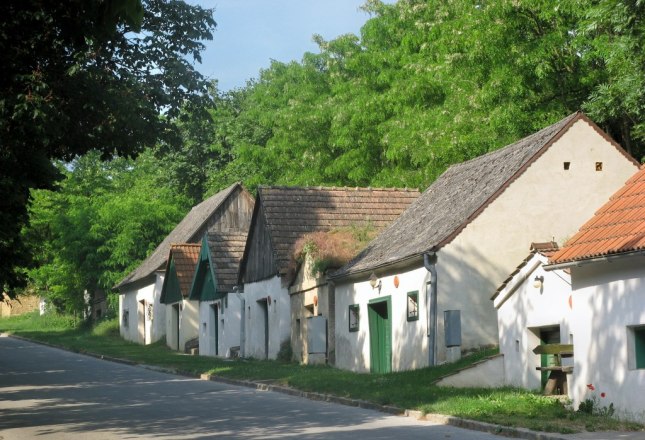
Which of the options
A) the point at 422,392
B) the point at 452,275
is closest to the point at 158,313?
the point at 452,275

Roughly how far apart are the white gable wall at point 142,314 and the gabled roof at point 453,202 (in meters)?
26.1

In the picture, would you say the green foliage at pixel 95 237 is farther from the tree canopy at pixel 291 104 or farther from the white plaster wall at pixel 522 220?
the white plaster wall at pixel 522 220

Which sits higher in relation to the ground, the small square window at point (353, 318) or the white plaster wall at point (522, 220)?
the white plaster wall at point (522, 220)

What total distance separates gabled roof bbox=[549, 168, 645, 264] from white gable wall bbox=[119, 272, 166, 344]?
40859 mm

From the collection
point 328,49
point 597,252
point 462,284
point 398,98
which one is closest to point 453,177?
point 462,284

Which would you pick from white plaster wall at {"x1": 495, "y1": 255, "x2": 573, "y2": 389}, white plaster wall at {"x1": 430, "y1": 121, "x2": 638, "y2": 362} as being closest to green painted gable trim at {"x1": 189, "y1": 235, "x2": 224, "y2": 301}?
white plaster wall at {"x1": 430, "y1": 121, "x2": 638, "y2": 362}

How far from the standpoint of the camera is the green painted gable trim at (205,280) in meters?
44.9

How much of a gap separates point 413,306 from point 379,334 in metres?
2.50

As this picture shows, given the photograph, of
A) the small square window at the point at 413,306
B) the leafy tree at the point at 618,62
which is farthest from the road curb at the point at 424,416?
the leafy tree at the point at 618,62

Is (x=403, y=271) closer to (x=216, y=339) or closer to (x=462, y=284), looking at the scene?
(x=462, y=284)

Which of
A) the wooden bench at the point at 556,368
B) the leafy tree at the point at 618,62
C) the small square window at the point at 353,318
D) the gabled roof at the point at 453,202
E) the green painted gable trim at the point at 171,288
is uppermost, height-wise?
the leafy tree at the point at 618,62

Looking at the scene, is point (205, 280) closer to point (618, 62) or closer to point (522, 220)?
point (522, 220)

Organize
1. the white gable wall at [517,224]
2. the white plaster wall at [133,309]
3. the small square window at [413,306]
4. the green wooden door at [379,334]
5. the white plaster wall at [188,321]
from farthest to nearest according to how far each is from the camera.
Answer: the white plaster wall at [133,309]
the white plaster wall at [188,321]
the green wooden door at [379,334]
the small square window at [413,306]
the white gable wall at [517,224]

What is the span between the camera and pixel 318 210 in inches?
1441
